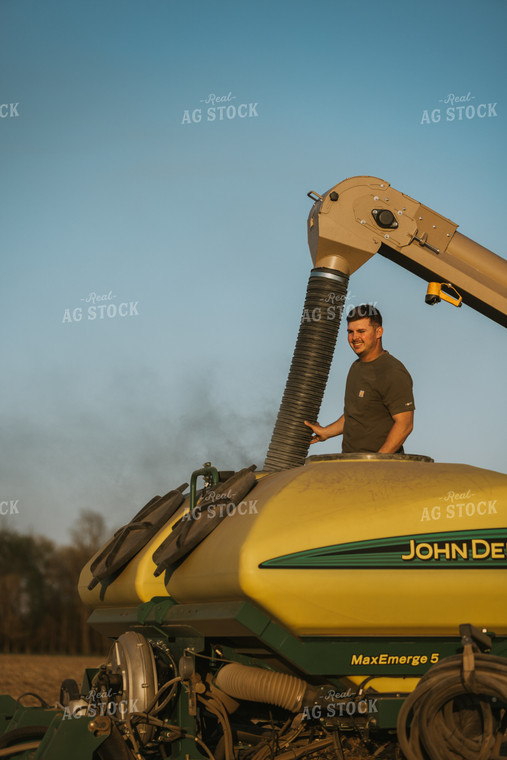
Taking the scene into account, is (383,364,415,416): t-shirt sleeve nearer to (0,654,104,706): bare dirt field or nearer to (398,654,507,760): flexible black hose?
(398,654,507,760): flexible black hose

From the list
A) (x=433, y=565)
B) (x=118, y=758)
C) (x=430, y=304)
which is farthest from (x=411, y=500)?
(x=430, y=304)

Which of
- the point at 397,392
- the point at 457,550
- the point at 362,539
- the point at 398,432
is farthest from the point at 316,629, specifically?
the point at 397,392

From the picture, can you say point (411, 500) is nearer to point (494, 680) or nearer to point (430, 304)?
point (494, 680)

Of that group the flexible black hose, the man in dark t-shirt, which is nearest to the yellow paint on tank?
the flexible black hose

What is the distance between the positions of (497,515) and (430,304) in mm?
3077

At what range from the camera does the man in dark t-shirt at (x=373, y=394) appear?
702 centimetres

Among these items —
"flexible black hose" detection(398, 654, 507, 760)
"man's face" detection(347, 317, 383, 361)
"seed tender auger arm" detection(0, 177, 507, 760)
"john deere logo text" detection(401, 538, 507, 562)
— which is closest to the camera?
"flexible black hose" detection(398, 654, 507, 760)

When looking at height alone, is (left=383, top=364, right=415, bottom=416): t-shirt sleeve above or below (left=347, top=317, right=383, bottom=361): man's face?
below

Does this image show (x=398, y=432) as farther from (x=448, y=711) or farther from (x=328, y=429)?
(x=448, y=711)

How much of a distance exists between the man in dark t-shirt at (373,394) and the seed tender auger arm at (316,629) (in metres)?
0.48

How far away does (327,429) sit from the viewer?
26.2ft

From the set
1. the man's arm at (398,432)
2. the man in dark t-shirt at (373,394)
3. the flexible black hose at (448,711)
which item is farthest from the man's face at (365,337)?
the flexible black hose at (448,711)

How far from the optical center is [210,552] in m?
6.16

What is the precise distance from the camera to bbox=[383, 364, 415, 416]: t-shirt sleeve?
7027 mm
